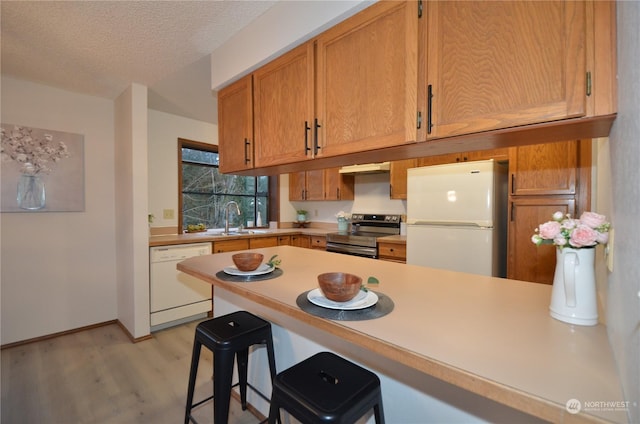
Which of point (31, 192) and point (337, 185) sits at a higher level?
point (337, 185)

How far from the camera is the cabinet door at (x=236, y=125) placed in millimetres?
1854

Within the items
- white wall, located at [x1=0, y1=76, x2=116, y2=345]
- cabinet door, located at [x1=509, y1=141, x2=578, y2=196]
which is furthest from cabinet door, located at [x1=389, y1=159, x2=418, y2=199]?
white wall, located at [x1=0, y1=76, x2=116, y2=345]

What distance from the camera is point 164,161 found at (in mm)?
3369

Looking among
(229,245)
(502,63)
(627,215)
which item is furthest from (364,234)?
(627,215)

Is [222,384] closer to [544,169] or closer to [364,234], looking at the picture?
[364,234]

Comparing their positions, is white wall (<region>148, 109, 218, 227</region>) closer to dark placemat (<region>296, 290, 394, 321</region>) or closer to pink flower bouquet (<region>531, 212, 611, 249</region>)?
dark placemat (<region>296, 290, 394, 321</region>)

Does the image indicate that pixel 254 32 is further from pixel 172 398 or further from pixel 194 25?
pixel 172 398

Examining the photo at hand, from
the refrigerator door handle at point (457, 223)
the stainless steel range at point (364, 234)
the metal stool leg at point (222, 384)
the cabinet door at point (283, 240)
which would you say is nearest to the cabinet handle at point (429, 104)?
the metal stool leg at point (222, 384)

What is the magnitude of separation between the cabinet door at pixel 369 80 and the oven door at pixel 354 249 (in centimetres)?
186

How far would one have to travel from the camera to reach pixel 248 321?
1.50m

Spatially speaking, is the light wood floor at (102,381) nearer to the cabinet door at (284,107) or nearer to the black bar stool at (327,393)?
the black bar stool at (327,393)

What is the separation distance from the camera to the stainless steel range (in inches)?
122

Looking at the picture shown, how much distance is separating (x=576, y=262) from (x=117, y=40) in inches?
106

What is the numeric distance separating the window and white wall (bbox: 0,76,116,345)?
80cm
